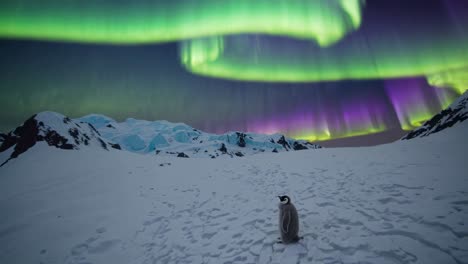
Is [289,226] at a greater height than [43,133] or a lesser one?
lesser

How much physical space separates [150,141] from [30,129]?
15025 centimetres

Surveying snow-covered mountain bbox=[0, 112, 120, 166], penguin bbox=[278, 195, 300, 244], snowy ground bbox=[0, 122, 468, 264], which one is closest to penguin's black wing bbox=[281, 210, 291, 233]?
penguin bbox=[278, 195, 300, 244]

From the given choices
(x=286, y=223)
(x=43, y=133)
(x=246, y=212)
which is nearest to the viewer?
(x=286, y=223)

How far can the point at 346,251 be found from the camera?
5.02m

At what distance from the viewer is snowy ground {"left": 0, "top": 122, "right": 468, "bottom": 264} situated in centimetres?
526

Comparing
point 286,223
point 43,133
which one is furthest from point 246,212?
point 43,133

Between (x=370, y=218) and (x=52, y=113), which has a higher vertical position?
(x=52, y=113)

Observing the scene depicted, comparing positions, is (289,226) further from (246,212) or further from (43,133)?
(43,133)

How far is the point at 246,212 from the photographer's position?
8.52 meters

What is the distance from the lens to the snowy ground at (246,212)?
526 centimetres

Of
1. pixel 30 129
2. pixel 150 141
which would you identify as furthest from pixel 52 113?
pixel 150 141

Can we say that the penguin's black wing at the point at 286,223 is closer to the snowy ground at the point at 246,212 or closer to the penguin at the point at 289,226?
the penguin at the point at 289,226

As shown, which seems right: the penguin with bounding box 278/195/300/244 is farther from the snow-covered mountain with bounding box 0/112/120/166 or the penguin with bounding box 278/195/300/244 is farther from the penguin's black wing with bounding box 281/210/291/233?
the snow-covered mountain with bounding box 0/112/120/166

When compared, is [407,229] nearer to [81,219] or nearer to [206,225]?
[206,225]
